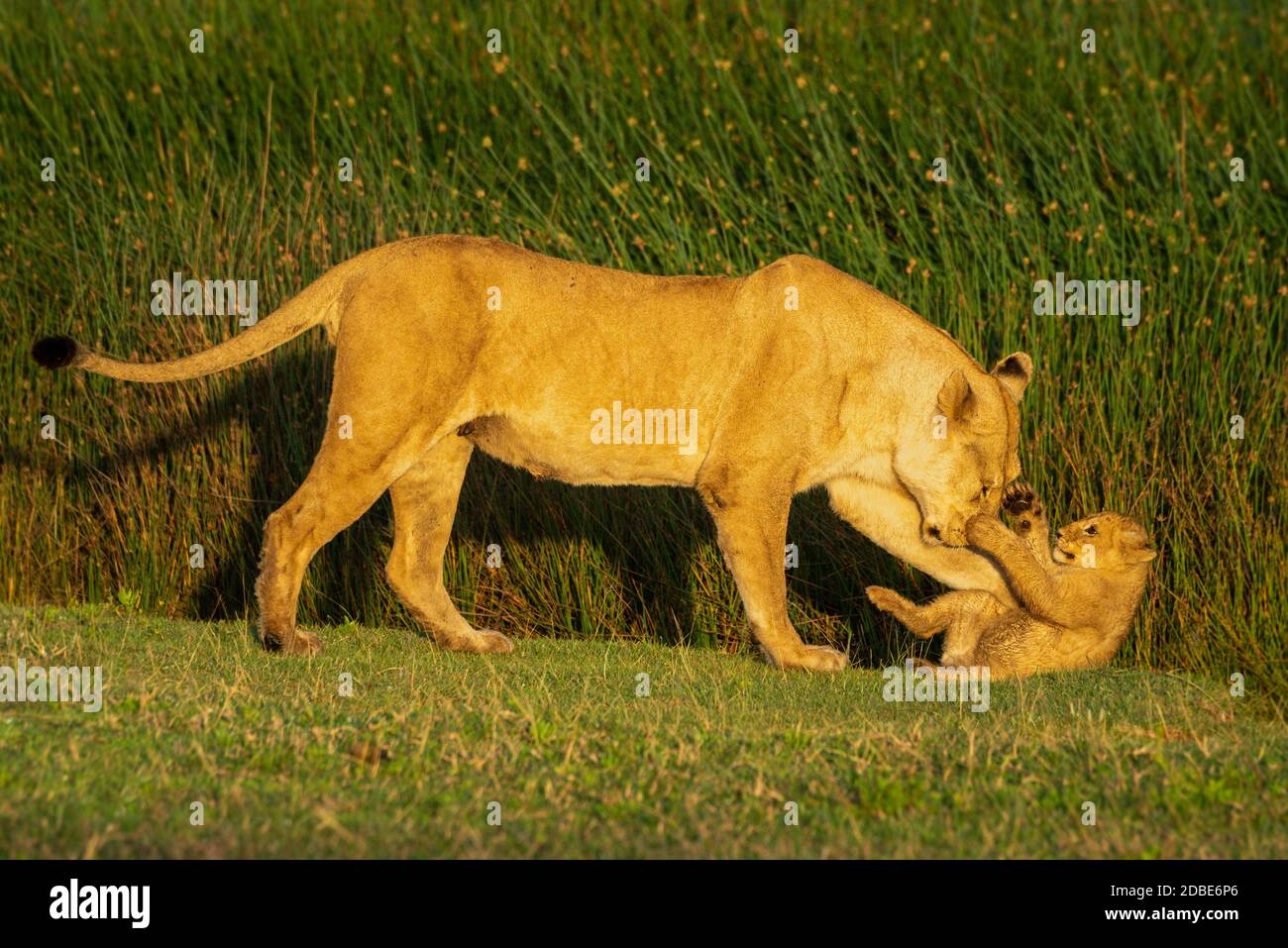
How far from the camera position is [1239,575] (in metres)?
8.35

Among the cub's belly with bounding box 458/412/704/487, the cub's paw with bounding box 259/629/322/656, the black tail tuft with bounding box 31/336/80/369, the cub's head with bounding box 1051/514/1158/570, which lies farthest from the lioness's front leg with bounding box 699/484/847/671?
the black tail tuft with bounding box 31/336/80/369

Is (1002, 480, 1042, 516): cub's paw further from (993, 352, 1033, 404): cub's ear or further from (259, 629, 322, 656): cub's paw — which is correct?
(259, 629, 322, 656): cub's paw

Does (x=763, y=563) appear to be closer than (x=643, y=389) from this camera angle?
Yes

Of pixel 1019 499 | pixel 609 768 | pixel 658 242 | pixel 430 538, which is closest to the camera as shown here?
pixel 609 768

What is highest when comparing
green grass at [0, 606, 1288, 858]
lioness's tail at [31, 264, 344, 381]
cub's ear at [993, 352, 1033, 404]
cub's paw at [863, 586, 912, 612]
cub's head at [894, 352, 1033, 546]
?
lioness's tail at [31, 264, 344, 381]

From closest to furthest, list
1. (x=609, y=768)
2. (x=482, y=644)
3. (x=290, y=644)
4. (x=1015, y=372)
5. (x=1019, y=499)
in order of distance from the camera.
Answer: (x=609, y=768) → (x=290, y=644) → (x=1019, y=499) → (x=1015, y=372) → (x=482, y=644)

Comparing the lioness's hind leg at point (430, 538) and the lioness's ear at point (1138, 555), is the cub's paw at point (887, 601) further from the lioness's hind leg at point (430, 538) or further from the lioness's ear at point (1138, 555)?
the lioness's hind leg at point (430, 538)

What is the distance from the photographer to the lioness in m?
7.56

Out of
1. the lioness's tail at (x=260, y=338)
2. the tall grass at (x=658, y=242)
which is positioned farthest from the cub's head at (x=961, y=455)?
the lioness's tail at (x=260, y=338)

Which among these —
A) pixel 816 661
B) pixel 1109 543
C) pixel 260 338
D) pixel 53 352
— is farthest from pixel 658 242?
pixel 53 352

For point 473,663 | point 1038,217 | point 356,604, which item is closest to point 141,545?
point 356,604

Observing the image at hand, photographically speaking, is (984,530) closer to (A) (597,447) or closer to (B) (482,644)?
(A) (597,447)

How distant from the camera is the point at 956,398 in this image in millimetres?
7785

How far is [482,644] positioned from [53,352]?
2.45 metres
